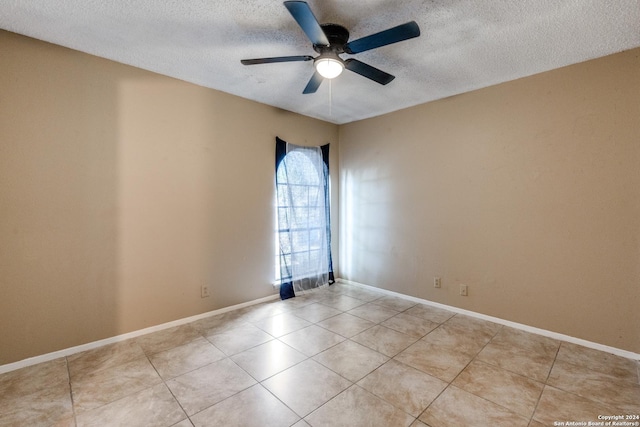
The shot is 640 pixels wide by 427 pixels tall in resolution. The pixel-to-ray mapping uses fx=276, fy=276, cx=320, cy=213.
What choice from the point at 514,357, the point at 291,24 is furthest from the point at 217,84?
the point at 514,357

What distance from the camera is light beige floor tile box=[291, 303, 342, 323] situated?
312 centimetres

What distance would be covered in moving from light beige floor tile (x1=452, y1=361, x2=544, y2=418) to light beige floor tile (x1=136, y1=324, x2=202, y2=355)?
2.36 metres

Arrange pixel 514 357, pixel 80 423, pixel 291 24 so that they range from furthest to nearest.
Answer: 1. pixel 514 357
2. pixel 291 24
3. pixel 80 423

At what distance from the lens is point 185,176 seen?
118 inches

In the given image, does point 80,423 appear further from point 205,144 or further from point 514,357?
point 514,357

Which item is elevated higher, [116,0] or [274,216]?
[116,0]

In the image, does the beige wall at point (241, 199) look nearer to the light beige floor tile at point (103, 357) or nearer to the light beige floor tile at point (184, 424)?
the light beige floor tile at point (103, 357)

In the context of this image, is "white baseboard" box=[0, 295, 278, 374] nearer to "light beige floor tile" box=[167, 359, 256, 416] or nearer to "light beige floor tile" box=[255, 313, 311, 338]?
"light beige floor tile" box=[255, 313, 311, 338]

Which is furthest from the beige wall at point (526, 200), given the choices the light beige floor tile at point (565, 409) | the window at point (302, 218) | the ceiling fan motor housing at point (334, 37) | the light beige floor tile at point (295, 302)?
the ceiling fan motor housing at point (334, 37)

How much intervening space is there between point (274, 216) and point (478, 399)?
280cm

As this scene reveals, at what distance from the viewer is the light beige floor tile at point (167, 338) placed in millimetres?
2486

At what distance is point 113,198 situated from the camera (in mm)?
2561

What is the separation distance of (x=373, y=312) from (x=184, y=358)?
2.02 m

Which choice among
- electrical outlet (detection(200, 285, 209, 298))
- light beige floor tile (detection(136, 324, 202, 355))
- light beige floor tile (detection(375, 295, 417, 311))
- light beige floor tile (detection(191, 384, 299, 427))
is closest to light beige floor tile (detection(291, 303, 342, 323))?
light beige floor tile (detection(375, 295, 417, 311))
